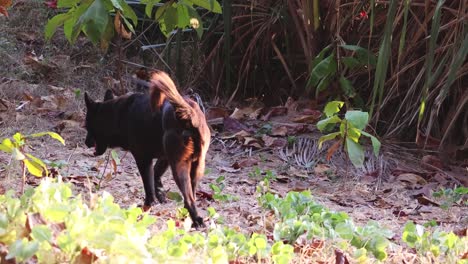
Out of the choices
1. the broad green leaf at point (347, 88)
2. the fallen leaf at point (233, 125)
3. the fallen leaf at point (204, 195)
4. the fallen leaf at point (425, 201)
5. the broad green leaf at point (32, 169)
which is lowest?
the fallen leaf at point (233, 125)

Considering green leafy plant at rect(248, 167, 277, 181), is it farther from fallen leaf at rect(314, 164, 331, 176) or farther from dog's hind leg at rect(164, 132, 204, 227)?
dog's hind leg at rect(164, 132, 204, 227)

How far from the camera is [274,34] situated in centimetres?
621

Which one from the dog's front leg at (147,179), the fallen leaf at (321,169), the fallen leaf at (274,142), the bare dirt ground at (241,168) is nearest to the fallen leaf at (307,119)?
the bare dirt ground at (241,168)

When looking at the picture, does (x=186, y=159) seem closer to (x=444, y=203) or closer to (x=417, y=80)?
(x=444, y=203)

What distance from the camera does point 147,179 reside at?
398 centimetres

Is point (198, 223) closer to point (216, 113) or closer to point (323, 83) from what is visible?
point (323, 83)

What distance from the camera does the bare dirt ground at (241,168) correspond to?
3.99m

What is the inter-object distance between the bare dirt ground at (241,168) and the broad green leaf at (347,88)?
374 mm

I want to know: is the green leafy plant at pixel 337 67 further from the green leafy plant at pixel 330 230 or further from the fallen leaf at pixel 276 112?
the green leafy plant at pixel 330 230

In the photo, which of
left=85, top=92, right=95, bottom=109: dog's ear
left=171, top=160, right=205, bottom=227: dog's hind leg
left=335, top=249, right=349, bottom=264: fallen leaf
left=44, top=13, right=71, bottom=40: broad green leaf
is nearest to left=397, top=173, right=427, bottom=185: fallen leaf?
left=171, top=160, right=205, bottom=227: dog's hind leg

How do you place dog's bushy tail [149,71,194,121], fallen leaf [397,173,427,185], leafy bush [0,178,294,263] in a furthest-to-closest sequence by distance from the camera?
1. fallen leaf [397,173,427,185]
2. dog's bushy tail [149,71,194,121]
3. leafy bush [0,178,294,263]

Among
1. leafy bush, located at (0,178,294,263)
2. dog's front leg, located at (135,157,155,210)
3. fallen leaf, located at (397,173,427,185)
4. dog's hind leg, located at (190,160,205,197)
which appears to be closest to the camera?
leafy bush, located at (0,178,294,263)

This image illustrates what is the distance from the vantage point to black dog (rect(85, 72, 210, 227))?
3.48 metres

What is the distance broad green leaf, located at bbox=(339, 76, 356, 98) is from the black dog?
1.51 m
